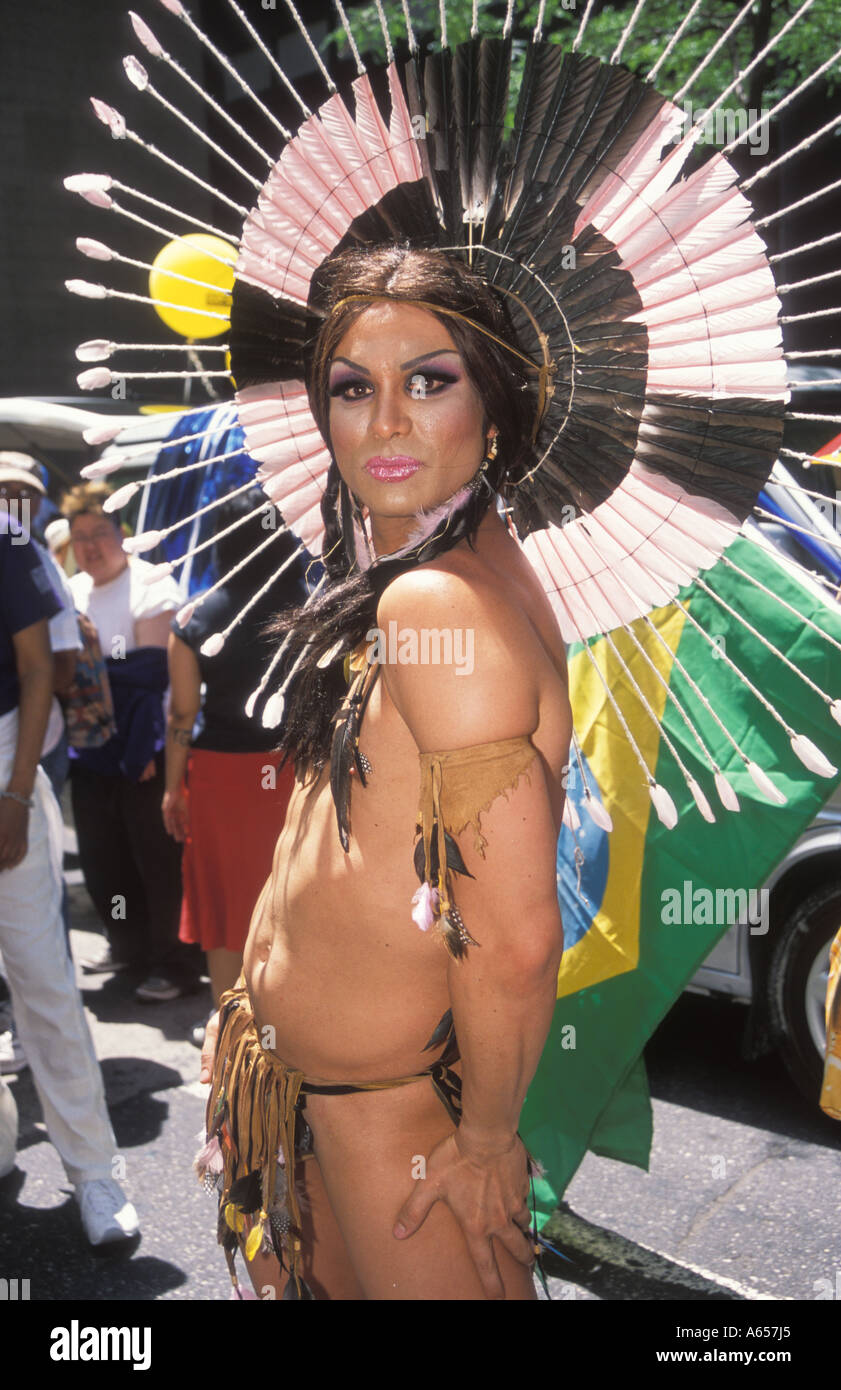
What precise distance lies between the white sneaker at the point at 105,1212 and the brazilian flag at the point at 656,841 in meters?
1.11

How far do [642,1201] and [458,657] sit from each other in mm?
2699

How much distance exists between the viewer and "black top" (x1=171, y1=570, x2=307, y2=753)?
13.2ft

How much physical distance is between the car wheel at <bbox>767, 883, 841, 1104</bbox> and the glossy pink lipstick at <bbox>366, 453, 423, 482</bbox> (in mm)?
2839

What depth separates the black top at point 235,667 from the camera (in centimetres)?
403

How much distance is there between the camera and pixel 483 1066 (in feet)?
5.30

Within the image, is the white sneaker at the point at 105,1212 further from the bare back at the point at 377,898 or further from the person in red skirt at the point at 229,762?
the bare back at the point at 377,898

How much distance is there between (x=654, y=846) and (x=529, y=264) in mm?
1800

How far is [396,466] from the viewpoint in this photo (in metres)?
Answer: 1.78

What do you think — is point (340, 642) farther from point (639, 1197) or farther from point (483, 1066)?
point (639, 1197)

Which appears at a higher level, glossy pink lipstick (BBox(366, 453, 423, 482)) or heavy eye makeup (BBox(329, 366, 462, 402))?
heavy eye makeup (BBox(329, 366, 462, 402))

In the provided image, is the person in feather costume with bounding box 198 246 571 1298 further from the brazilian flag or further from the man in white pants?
the man in white pants

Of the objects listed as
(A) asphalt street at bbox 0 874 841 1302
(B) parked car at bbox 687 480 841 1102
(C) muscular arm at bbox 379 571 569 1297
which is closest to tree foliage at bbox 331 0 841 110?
(B) parked car at bbox 687 480 841 1102

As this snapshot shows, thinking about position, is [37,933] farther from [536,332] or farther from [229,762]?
[536,332]

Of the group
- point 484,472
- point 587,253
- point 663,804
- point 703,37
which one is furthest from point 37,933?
point 703,37
